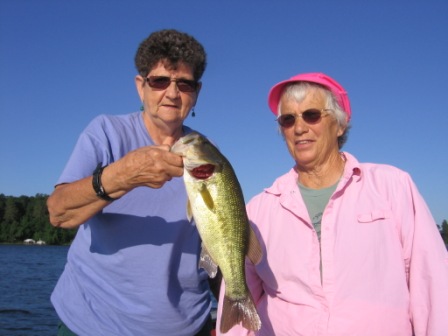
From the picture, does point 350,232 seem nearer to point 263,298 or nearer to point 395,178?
point 395,178

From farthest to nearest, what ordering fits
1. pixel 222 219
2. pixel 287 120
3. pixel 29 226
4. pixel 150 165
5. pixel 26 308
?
pixel 29 226 → pixel 26 308 → pixel 287 120 → pixel 222 219 → pixel 150 165

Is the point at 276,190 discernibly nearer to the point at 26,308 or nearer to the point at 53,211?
the point at 53,211

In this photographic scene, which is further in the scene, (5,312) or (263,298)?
(5,312)

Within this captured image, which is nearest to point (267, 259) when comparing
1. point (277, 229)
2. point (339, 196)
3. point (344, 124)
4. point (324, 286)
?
point (277, 229)

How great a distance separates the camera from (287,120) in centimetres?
418

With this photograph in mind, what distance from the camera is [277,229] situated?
4.02 m

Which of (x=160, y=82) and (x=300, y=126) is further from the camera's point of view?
(x=300, y=126)

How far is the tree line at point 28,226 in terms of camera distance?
11708cm

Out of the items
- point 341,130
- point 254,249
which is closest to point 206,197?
point 254,249

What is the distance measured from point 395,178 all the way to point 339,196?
47cm

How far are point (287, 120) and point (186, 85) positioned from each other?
0.96 m

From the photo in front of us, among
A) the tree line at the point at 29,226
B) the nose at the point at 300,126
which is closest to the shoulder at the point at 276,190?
the nose at the point at 300,126

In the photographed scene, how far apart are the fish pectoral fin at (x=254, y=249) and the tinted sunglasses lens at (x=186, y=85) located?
1319mm

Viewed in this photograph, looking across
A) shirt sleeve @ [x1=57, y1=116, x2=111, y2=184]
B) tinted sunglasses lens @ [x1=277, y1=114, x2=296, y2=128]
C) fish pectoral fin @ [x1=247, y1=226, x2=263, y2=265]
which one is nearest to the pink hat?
tinted sunglasses lens @ [x1=277, y1=114, x2=296, y2=128]
